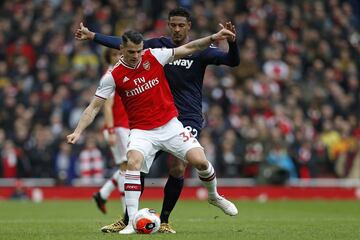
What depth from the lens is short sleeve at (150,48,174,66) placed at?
11.8 metres

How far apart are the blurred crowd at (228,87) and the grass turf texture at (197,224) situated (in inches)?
123

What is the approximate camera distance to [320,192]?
2502cm

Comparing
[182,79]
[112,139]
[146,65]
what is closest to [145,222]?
[146,65]

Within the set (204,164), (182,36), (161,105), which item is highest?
(182,36)

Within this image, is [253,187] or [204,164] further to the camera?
[253,187]

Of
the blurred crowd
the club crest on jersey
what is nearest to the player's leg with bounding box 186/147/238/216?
the club crest on jersey

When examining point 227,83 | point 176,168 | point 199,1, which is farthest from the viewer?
point 199,1

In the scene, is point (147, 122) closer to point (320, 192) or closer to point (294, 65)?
point (320, 192)

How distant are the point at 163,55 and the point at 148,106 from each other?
0.63m

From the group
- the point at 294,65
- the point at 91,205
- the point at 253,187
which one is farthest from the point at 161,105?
the point at 294,65

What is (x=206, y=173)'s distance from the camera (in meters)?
12.1

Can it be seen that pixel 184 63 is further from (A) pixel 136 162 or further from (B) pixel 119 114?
(B) pixel 119 114

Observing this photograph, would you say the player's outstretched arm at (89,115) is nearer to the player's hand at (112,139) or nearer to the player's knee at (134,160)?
the player's knee at (134,160)

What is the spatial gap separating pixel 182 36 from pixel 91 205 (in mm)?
9392
